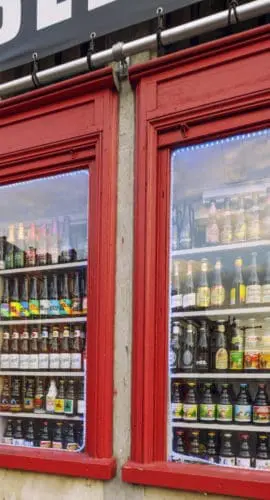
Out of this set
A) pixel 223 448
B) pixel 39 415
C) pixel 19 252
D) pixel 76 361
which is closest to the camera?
pixel 223 448

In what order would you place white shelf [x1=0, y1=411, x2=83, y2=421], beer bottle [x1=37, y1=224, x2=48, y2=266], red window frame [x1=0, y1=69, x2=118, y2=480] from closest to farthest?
red window frame [x1=0, y1=69, x2=118, y2=480]
white shelf [x1=0, y1=411, x2=83, y2=421]
beer bottle [x1=37, y1=224, x2=48, y2=266]

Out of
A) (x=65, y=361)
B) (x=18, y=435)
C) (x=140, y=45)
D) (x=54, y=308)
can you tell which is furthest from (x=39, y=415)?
(x=140, y=45)

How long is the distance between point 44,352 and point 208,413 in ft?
4.76

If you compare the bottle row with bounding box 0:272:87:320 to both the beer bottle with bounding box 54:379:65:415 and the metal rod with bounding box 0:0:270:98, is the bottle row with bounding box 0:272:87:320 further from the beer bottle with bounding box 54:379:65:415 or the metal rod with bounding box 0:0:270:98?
the metal rod with bounding box 0:0:270:98

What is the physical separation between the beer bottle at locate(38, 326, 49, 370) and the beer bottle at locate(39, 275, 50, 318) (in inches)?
4.5

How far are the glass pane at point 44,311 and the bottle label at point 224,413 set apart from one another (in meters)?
1.04

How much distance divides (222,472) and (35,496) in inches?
55.0

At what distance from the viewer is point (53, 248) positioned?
503 centimetres

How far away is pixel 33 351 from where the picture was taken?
4891 millimetres

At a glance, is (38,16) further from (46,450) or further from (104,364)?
(46,450)

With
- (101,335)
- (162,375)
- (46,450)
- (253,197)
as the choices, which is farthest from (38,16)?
(46,450)

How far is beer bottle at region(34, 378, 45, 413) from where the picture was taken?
4777mm

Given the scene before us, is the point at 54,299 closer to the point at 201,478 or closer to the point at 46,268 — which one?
the point at 46,268

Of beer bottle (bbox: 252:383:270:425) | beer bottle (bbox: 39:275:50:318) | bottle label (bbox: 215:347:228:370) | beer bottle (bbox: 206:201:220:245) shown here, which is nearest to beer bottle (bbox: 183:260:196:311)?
beer bottle (bbox: 206:201:220:245)
